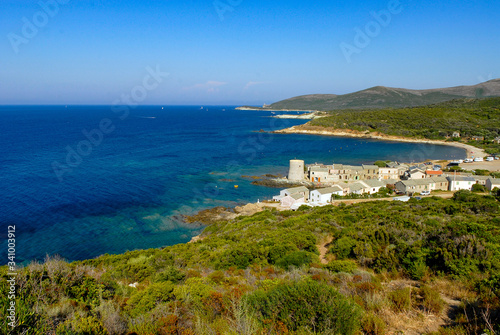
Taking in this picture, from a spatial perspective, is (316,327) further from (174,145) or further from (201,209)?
(174,145)

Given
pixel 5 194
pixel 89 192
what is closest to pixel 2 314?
pixel 89 192

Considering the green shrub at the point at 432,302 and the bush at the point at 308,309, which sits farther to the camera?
the green shrub at the point at 432,302

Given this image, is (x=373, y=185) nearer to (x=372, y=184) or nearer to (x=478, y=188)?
(x=372, y=184)

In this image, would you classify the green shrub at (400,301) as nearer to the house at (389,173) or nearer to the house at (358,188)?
the house at (358,188)

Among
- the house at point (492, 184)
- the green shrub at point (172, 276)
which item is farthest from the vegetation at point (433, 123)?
the green shrub at point (172, 276)

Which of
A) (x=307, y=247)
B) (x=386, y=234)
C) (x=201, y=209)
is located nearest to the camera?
(x=386, y=234)

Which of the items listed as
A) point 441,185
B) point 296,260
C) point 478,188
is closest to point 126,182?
point 296,260
